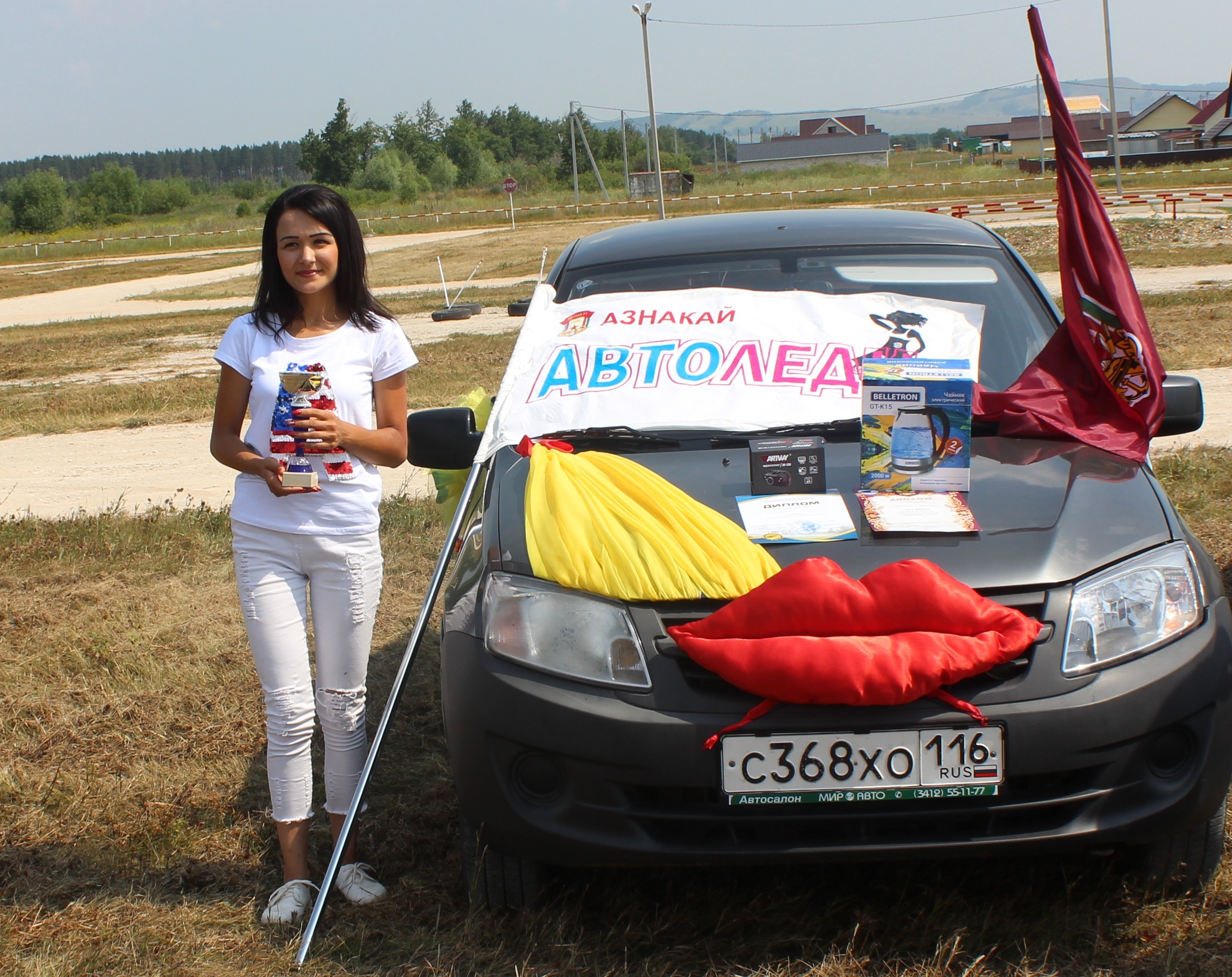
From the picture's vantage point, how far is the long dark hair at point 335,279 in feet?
9.19

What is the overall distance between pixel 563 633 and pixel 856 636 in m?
0.59

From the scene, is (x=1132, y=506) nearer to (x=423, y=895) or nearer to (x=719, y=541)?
(x=719, y=541)

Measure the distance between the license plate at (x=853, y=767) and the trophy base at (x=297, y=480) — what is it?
111 centimetres

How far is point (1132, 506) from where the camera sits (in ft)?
8.52

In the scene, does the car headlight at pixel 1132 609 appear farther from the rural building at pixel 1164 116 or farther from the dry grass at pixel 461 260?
the rural building at pixel 1164 116

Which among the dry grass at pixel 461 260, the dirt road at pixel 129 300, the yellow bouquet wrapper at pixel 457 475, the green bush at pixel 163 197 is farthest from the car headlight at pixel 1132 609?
the green bush at pixel 163 197

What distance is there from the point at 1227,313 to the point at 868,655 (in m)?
11.1

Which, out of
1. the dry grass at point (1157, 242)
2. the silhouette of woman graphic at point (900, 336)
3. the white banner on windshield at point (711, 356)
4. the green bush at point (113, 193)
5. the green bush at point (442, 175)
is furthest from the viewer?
the green bush at point (442, 175)

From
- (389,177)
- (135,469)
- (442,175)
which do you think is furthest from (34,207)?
(135,469)

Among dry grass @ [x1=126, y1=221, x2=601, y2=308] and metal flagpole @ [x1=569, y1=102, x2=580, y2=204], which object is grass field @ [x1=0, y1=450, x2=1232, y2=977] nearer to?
dry grass @ [x1=126, y1=221, x2=601, y2=308]

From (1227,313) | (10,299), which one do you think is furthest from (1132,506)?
(10,299)

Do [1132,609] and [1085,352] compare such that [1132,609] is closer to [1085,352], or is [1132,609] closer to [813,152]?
Answer: [1085,352]

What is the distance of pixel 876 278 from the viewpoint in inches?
146

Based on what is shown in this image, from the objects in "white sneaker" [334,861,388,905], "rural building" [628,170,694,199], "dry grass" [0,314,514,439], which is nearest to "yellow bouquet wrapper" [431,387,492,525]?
"white sneaker" [334,861,388,905]
